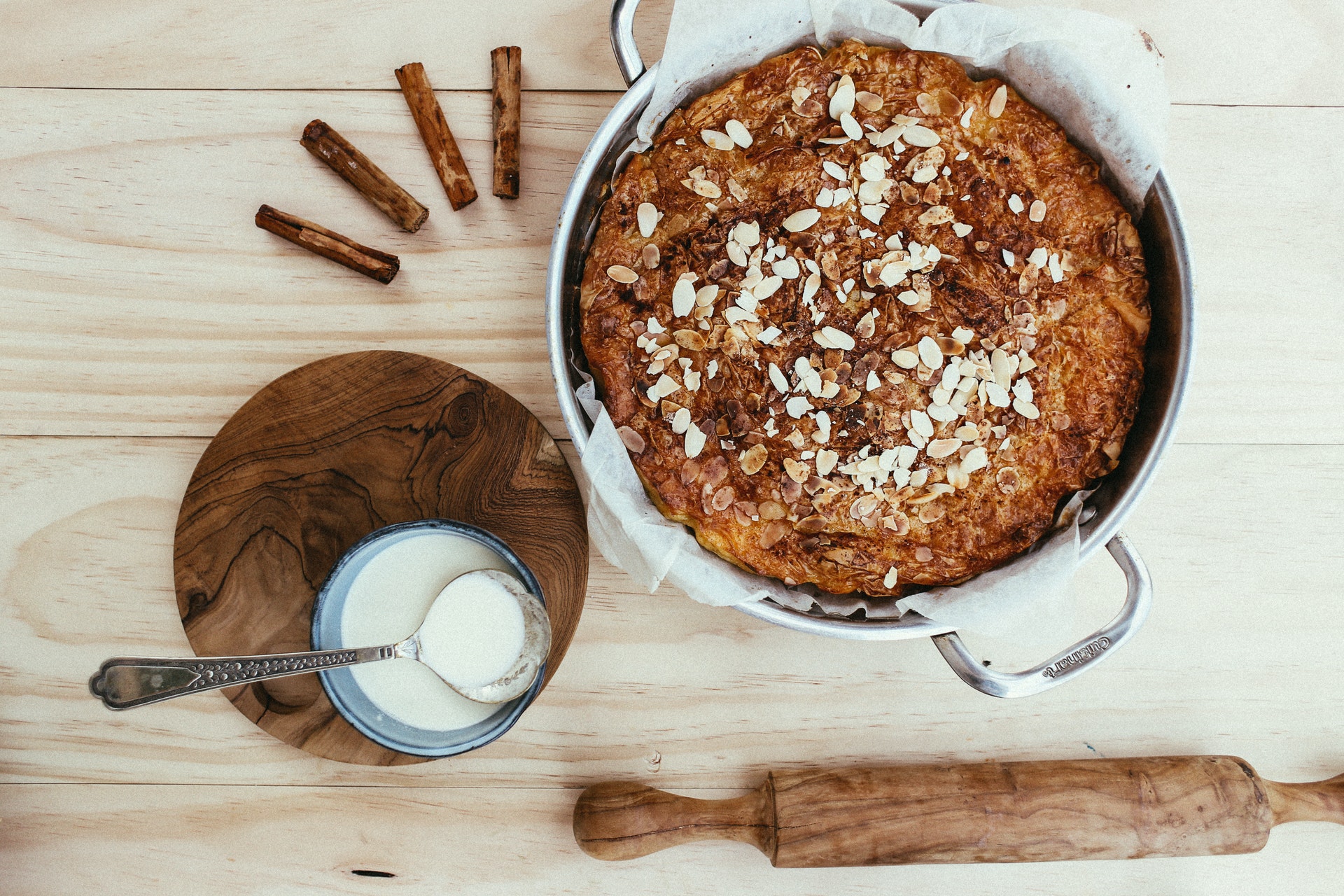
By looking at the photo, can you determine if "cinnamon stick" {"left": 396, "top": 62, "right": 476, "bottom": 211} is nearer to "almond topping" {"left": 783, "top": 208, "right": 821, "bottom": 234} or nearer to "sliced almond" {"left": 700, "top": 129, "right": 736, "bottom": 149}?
"sliced almond" {"left": 700, "top": 129, "right": 736, "bottom": 149}

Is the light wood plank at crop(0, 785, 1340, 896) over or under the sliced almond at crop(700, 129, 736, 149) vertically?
under

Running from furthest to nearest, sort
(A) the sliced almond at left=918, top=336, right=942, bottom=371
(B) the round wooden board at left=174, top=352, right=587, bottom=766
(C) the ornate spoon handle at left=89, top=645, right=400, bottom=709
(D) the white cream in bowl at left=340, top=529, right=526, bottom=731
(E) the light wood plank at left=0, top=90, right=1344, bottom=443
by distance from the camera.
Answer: (E) the light wood plank at left=0, top=90, right=1344, bottom=443 < (B) the round wooden board at left=174, top=352, right=587, bottom=766 < (D) the white cream in bowl at left=340, top=529, right=526, bottom=731 < (C) the ornate spoon handle at left=89, top=645, right=400, bottom=709 < (A) the sliced almond at left=918, top=336, right=942, bottom=371

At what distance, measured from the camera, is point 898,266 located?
160cm

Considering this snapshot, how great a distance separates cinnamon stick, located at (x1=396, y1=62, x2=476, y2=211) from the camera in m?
2.02

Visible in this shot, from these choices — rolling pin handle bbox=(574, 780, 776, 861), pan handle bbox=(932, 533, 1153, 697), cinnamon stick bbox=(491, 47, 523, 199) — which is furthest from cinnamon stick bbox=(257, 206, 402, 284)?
pan handle bbox=(932, 533, 1153, 697)

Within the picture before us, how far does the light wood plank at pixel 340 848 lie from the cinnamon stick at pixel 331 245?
1287mm

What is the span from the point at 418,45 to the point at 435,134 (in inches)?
10.0

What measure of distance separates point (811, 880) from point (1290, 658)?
135cm

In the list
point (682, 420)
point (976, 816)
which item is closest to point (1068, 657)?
point (976, 816)

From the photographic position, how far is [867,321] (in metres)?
1.61

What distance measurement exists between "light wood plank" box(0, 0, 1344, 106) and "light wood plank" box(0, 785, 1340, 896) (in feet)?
5.86

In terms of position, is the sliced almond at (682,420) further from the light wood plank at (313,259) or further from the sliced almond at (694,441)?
the light wood plank at (313,259)

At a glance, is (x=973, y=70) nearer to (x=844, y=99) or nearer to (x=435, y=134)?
(x=844, y=99)

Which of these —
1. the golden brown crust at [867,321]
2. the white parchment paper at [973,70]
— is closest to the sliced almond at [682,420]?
the golden brown crust at [867,321]
